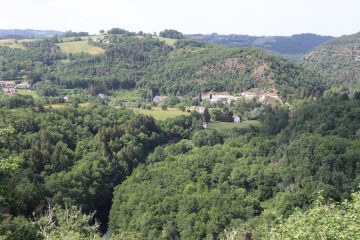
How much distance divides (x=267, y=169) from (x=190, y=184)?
1153 cm

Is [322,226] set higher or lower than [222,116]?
higher

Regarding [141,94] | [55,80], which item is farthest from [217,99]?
[55,80]

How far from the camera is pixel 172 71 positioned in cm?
17862

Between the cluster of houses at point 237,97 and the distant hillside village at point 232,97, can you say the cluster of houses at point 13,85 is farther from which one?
the cluster of houses at point 237,97

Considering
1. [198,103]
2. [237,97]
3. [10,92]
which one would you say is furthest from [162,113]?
[10,92]

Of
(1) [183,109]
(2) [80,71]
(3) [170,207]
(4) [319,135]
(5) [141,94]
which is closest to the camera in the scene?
(3) [170,207]

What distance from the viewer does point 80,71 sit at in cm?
18038

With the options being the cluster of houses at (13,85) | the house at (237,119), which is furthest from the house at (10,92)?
the house at (237,119)

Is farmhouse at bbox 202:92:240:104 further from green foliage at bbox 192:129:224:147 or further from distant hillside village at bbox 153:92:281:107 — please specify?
green foliage at bbox 192:129:224:147

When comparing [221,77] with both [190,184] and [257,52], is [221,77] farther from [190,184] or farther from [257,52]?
[190,184]

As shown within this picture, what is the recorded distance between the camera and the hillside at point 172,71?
15525cm

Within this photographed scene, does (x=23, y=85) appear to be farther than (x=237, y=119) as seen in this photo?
Yes

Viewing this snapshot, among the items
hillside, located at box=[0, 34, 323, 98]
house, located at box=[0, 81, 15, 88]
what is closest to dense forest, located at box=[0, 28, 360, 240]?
hillside, located at box=[0, 34, 323, 98]

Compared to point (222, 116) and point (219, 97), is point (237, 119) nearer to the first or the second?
point (222, 116)
